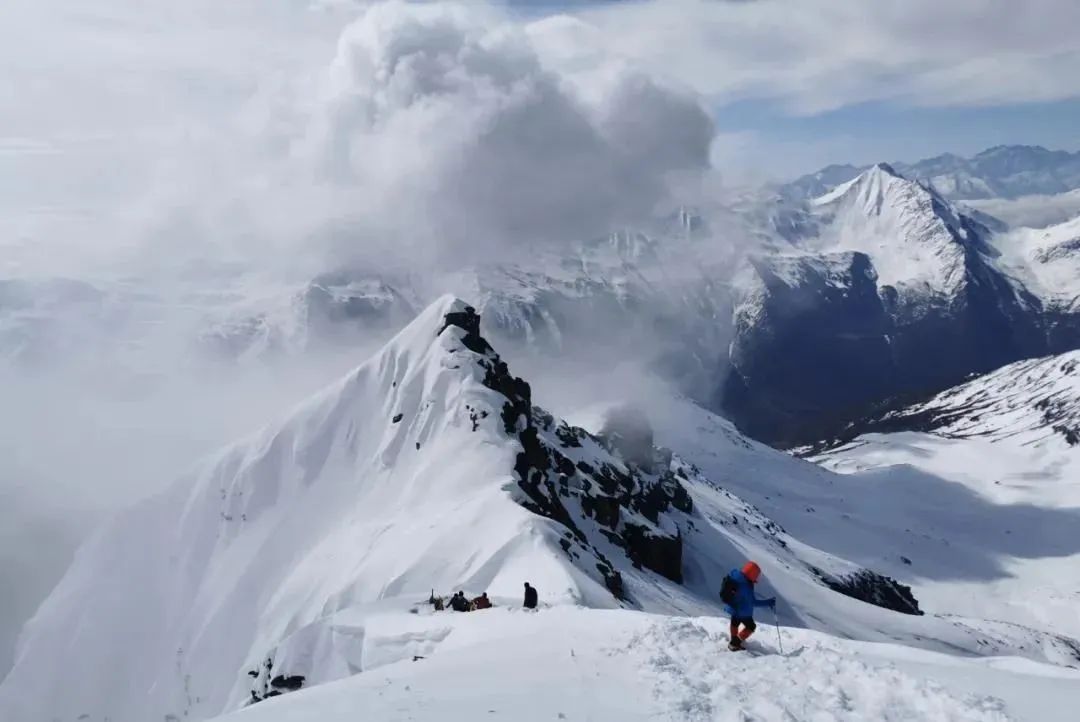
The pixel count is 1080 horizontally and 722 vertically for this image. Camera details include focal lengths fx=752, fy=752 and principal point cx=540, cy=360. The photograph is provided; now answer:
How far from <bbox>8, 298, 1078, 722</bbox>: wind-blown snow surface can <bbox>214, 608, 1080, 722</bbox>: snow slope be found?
36511 mm

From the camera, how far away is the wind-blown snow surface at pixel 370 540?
7694 cm

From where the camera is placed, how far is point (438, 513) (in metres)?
78.3

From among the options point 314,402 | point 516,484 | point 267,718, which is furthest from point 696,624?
point 314,402

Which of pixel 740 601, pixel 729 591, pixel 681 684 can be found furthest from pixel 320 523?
pixel 681 684

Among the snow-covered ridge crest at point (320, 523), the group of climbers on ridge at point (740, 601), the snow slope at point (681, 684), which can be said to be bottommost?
the snow slope at point (681, 684)

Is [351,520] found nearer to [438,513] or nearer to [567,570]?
[438,513]

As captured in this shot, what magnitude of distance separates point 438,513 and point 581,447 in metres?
43.7

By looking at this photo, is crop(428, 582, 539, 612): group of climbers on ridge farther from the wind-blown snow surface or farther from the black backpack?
the wind-blown snow surface

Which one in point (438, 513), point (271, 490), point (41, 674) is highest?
point (271, 490)

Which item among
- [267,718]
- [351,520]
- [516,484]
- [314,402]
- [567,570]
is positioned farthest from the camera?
[314,402]

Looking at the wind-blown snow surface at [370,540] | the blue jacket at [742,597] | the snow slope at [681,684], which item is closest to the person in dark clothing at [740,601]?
the blue jacket at [742,597]

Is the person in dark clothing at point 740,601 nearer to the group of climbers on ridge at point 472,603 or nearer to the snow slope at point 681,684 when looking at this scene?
the snow slope at point 681,684

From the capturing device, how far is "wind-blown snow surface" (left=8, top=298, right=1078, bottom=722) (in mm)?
76938

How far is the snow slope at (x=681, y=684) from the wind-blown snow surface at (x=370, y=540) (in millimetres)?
36511
